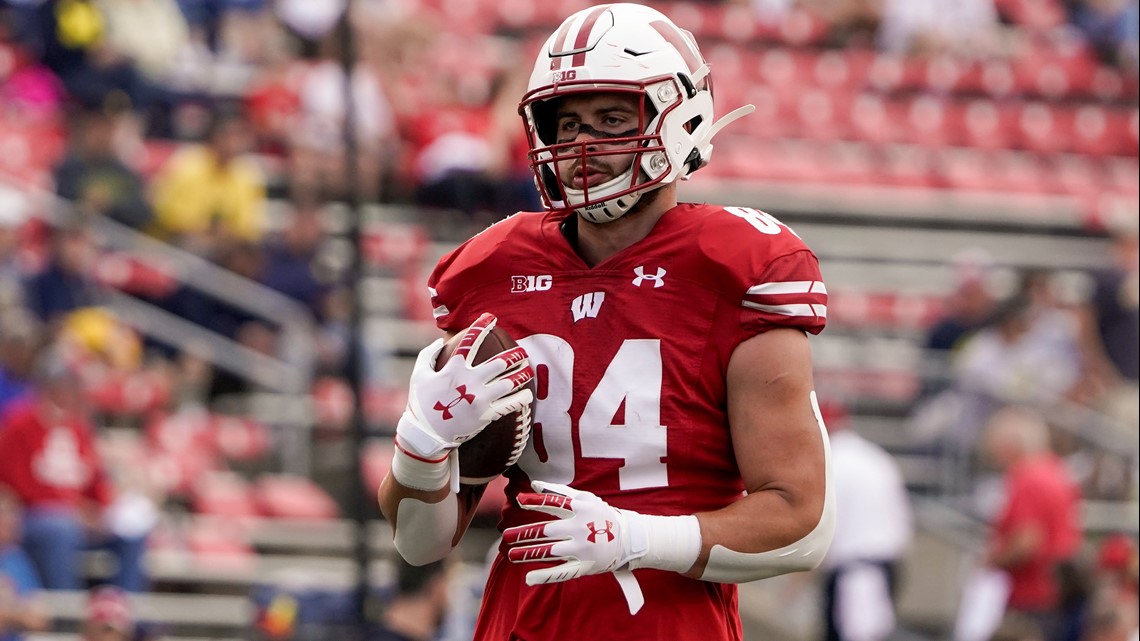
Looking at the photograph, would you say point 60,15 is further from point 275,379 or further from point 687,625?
point 687,625

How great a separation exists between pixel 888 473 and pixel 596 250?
5.22 meters

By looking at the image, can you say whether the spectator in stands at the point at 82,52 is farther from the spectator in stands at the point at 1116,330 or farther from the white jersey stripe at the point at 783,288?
the white jersey stripe at the point at 783,288

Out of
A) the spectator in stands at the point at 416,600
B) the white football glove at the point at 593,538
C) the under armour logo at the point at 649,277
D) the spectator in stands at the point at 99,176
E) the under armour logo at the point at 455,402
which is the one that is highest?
the under armour logo at the point at 649,277

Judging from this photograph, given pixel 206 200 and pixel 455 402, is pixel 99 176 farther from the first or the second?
pixel 455 402

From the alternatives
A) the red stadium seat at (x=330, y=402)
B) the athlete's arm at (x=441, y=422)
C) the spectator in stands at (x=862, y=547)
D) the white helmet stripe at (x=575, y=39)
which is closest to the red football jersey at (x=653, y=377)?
the athlete's arm at (x=441, y=422)

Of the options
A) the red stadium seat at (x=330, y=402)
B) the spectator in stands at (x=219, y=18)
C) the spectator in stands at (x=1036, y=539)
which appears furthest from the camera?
the spectator in stands at (x=219, y=18)

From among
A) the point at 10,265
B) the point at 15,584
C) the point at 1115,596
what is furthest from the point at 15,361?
the point at 1115,596

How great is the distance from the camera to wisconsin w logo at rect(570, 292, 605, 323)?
110 inches

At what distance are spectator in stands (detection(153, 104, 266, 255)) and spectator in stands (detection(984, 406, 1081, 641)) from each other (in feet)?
13.7

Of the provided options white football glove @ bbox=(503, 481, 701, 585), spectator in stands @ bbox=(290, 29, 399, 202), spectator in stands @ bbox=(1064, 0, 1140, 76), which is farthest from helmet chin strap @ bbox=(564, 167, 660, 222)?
spectator in stands @ bbox=(1064, 0, 1140, 76)

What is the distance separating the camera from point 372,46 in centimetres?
1095

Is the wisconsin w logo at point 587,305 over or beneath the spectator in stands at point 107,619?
over

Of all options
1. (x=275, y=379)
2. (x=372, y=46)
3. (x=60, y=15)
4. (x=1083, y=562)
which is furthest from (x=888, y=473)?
(x=60, y=15)

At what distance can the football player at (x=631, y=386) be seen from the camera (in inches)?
105
